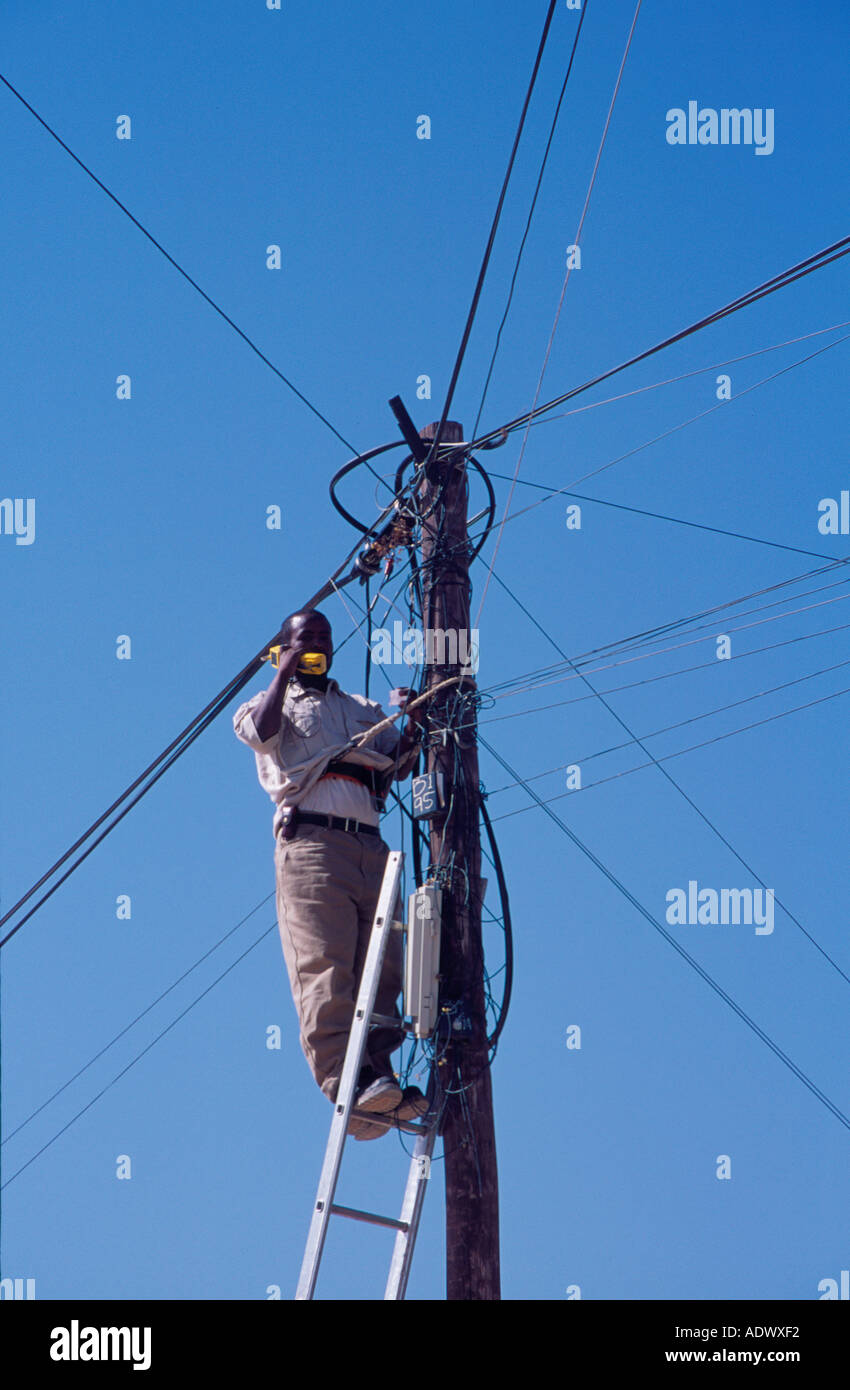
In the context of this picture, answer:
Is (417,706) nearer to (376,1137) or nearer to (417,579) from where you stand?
(417,579)

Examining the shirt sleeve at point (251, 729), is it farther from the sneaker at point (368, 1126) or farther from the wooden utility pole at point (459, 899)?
the sneaker at point (368, 1126)

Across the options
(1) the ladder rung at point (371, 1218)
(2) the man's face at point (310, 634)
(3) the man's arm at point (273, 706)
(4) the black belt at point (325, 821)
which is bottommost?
(1) the ladder rung at point (371, 1218)

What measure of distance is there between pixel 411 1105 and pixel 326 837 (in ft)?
4.60

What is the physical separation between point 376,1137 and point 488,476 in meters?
3.88

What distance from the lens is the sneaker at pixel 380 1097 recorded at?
24.5ft

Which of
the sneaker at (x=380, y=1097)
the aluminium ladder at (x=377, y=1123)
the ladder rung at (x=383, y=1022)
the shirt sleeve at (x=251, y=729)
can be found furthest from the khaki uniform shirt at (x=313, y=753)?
the sneaker at (x=380, y=1097)

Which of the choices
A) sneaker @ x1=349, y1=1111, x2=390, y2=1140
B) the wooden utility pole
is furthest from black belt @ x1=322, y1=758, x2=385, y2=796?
sneaker @ x1=349, y1=1111, x2=390, y2=1140

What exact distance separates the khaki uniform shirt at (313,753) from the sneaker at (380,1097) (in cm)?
144

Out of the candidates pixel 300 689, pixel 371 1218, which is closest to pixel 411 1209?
pixel 371 1218

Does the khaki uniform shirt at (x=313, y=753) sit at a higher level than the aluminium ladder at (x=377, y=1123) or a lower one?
higher

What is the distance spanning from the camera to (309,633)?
28.0 ft
